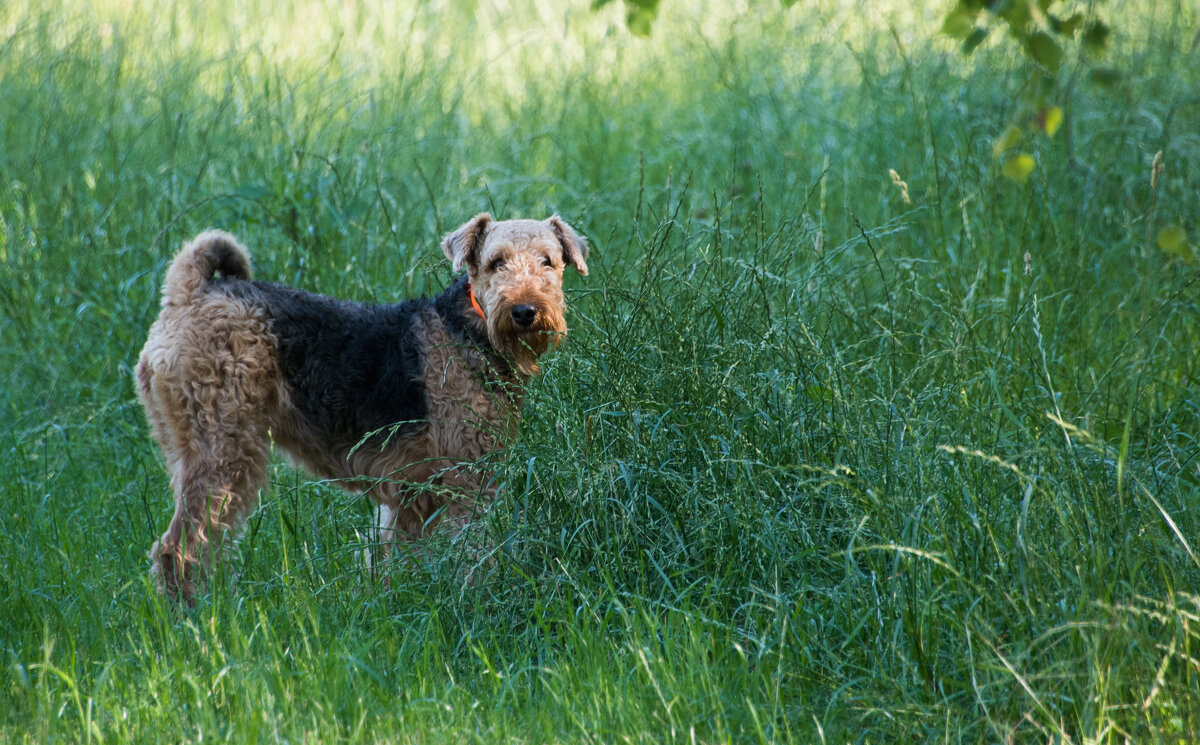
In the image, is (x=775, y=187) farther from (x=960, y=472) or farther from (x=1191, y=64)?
(x=960, y=472)

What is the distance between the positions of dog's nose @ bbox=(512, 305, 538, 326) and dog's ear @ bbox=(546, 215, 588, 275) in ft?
1.12

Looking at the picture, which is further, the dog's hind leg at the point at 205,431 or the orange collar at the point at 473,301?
the orange collar at the point at 473,301

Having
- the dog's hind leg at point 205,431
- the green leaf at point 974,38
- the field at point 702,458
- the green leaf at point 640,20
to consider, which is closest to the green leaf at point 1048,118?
the green leaf at point 974,38

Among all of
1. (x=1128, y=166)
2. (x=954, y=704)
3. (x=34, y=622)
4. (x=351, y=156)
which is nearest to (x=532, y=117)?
(x=351, y=156)

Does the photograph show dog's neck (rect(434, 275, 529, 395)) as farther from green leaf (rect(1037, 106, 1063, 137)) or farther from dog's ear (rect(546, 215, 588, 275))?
green leaf (rect(1037, 106, 1063, 137))

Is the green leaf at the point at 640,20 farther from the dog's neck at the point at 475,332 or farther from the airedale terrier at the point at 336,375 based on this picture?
the dog's neck at the point at 475,332

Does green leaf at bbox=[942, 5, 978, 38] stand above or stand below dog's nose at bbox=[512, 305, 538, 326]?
above

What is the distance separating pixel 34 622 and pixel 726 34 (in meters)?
6.62

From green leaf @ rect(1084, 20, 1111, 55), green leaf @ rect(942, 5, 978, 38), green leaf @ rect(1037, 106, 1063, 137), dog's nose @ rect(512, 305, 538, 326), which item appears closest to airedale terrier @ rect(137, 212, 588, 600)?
dog's nose @ rect(512, 305, 538, 326)

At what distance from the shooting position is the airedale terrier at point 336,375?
351 cm

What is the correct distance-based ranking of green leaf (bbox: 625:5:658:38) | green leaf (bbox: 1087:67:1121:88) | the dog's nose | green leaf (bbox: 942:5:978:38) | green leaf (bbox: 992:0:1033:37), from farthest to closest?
the dog's nose → green leaf (bbox: 625:5:658:38) → green leaf (bbox: 942:5:978:38) → green leaf (bbox: 992:0:1033:37) → green leaf (bbox: 1087:67:1121:88)

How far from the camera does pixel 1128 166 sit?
5.47m

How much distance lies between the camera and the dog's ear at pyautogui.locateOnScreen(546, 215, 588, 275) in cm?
373

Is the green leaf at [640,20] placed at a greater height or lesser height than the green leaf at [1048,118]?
greater
